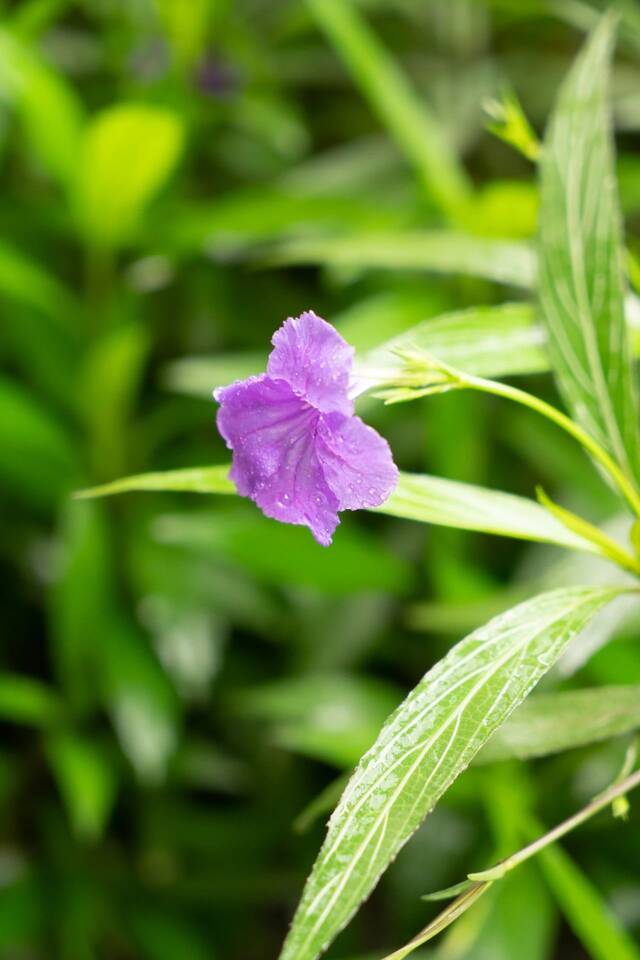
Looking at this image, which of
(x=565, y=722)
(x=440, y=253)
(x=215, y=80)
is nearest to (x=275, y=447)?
(x=565, y=722)

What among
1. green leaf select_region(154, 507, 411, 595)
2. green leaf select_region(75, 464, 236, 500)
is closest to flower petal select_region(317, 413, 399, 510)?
green leaf select_region(75, 464, 236, 500)

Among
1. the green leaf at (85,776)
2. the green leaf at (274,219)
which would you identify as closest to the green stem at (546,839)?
the green leaf at (85,776)

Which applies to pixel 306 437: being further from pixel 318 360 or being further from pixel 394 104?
pixel 394 104

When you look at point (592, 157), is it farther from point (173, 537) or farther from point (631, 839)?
point (631, 839)

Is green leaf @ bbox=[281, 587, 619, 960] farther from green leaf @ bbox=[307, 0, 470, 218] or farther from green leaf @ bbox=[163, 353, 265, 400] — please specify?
green leaf @ bbox=[307, 0, 470, 218]

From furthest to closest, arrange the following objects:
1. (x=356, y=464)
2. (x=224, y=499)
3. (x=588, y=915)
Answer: (x=224, y=499), (x=588, y=915), (x=356, y=464)
